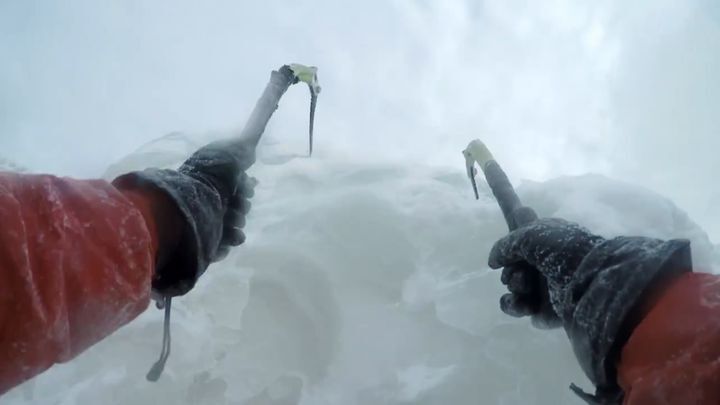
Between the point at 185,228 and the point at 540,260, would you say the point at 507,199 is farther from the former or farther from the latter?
the point at 185,228

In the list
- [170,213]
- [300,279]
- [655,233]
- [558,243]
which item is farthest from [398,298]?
[170,213]

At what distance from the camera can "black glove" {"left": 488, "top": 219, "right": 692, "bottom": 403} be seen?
0.95m

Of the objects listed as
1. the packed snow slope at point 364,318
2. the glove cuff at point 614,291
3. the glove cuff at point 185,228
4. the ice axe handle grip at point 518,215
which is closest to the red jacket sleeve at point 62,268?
the glove cuff at point 185,228

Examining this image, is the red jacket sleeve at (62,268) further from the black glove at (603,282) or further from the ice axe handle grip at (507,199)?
the ice axe handle grip at (507,199)

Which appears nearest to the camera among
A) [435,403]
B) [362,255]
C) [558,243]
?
[558,243]

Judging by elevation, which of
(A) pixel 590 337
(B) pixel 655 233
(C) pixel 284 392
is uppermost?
(A) pixel 590 337

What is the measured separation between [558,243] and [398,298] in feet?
8.24

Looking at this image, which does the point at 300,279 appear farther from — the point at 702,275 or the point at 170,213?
the point at 702,275

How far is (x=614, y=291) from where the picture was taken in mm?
987

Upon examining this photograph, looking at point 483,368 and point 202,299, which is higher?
point 483,368

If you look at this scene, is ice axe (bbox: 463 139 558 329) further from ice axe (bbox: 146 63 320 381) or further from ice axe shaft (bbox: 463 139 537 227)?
ice axe (bbox: 146 63 320 381)

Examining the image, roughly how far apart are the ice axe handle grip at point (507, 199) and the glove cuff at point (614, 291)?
0.68 metres

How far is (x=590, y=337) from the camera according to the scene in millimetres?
1023

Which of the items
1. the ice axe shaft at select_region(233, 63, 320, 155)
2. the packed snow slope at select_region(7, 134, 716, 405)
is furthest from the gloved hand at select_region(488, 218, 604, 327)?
the packed snow slope at select_region(7, 134, 716, 405)
